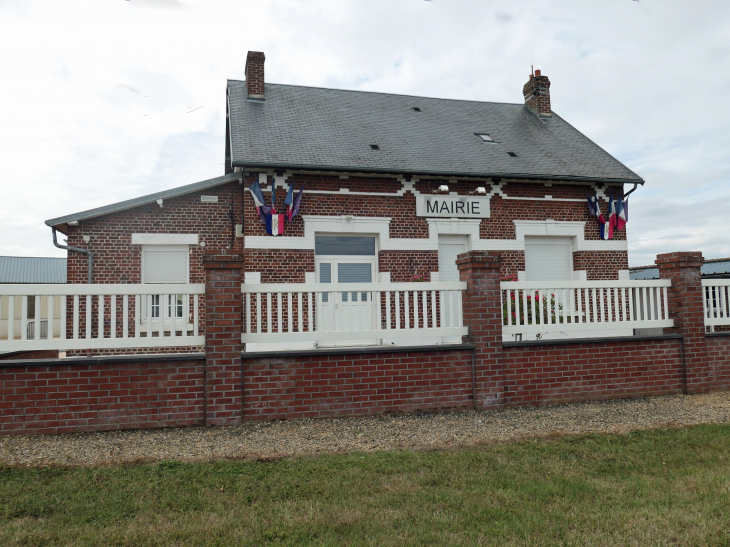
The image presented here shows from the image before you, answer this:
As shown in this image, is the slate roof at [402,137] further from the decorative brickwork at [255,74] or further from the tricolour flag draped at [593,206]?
the tricolour flag draped at [593,206]

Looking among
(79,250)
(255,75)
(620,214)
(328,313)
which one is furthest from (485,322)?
(255,75)

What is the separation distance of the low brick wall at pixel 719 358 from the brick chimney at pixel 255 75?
1096 cm

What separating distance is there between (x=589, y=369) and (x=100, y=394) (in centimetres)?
572

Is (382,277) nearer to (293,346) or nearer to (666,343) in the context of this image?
(293,346)

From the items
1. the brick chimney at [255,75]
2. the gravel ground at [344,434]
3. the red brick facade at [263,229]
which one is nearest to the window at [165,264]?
the red brick facade at [263,229]

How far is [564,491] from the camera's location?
3.44m

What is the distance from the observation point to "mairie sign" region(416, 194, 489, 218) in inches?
430

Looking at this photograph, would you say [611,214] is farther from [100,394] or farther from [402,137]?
[100,394]

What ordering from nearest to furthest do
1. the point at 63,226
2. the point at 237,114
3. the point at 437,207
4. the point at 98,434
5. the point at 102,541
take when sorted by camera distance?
the point at 102,541 → the point at 98,434 → the point at 63,226 → the point at 437,207 → the point at 237,114

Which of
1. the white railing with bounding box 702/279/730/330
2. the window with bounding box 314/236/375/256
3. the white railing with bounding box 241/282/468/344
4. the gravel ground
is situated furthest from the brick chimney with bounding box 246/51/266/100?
the white railing with bounding box 702/279/730/330

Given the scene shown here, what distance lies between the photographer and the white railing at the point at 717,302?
7047 millimetres

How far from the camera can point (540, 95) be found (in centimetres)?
1483

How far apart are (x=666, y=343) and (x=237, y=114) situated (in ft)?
32.6

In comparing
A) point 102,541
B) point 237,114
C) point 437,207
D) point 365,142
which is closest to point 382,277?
point 437,207
